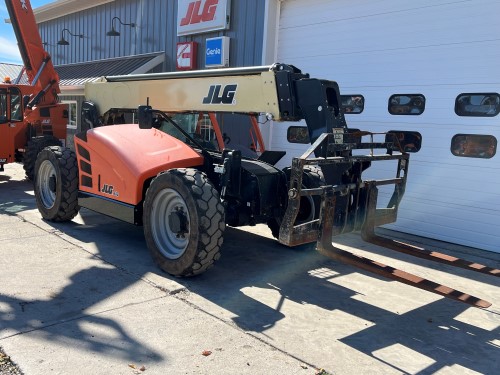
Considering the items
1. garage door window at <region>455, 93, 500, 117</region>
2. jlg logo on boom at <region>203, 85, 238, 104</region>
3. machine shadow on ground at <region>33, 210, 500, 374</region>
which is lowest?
machine shadow on ground at <region>33, 210, 500, 374</region>

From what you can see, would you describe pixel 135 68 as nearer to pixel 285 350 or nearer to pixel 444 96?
pixel 444 96

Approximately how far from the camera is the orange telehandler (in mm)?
10289

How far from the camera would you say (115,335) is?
3.62 meters

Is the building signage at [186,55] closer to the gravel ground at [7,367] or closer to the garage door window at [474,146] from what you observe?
the garage door window at [474,146]

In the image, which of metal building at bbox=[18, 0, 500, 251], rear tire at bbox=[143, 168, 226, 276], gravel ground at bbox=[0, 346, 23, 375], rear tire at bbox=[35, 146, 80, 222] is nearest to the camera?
gravel ground at bbox=[0, 346, 23, 375]

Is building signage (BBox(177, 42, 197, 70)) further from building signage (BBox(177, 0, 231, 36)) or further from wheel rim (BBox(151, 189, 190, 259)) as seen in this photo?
wheel rim (BBox(151, 189, 190, 259))

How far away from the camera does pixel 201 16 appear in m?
11.6

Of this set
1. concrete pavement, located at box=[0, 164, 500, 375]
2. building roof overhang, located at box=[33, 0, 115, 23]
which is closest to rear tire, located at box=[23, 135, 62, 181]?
concrete pavement, located at box=[0, 164, 500, 375]

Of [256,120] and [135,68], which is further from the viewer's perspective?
[135,68]

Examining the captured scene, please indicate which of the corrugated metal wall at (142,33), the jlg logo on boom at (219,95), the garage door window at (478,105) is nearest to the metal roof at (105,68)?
the corrugated metal wall at (142,33)

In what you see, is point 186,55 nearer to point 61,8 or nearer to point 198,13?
point 198,13

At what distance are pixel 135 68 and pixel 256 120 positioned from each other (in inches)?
295

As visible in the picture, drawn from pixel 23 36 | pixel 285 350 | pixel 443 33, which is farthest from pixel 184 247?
pixel 23 36

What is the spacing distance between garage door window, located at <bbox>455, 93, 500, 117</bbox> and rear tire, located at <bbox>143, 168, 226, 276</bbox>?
15.0 ft
